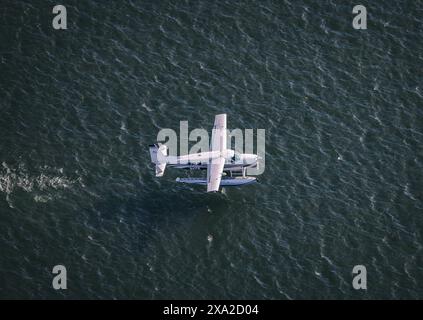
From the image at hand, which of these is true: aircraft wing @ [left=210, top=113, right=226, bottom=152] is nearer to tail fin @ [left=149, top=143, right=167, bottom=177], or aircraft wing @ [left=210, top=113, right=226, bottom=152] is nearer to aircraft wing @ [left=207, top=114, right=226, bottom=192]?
aircraft wing @ [left=207, top=114, right=226, bottom=192]

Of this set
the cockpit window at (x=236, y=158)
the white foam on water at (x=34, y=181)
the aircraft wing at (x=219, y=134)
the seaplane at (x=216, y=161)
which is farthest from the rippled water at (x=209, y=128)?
the aircraft wing at (x=219, y=134)

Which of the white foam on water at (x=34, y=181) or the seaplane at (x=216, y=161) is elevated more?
the seaplane at (x=216, y=161)

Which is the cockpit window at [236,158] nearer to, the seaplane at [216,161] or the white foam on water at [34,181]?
the seaplane at [216,161]

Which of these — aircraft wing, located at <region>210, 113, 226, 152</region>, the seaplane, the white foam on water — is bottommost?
the white foam on water

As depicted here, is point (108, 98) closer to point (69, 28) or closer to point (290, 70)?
point (69, 28)

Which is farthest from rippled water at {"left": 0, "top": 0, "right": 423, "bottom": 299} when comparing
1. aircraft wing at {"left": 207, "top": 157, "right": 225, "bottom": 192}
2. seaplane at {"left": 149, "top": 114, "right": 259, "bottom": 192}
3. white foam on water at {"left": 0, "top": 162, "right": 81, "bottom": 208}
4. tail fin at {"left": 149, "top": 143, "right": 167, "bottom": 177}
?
aircraft wing at {"left": 207, "top": 157, "right": 225, "bottom": 192}

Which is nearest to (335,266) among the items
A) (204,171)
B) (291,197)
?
(291,197)

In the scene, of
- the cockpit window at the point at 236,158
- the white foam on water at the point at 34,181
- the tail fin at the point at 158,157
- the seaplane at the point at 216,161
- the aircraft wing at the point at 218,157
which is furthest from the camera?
the cockpit window at the point at 236,158
